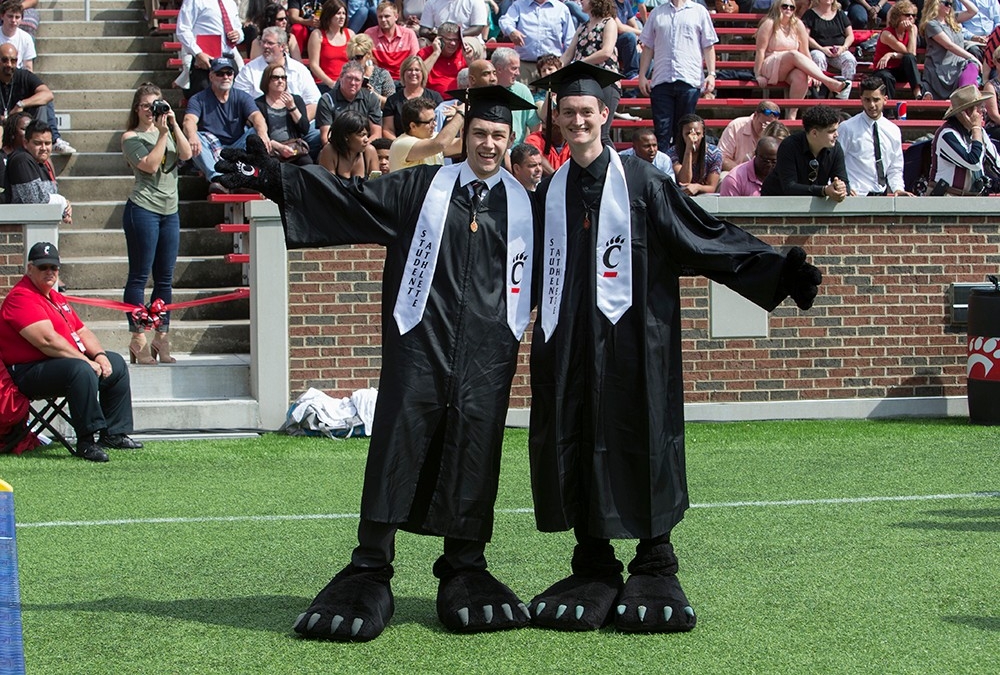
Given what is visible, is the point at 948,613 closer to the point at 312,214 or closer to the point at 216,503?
the point at 312,214

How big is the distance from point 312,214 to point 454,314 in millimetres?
684

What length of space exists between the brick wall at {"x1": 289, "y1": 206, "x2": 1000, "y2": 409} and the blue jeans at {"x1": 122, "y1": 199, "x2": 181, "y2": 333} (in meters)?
1.56

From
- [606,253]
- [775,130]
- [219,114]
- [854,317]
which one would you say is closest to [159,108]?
[219,114]

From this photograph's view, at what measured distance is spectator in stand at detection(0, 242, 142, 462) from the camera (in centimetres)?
955

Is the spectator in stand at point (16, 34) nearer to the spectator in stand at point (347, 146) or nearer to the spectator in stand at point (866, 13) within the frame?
the spectator in stand at point (347, 146)

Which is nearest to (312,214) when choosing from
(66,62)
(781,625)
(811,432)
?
(781,625)

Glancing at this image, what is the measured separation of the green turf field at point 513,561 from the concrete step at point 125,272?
2746mm

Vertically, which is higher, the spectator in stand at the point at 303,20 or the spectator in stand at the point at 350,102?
the spectator in stand at the point at 303,20

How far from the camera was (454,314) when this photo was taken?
18.1ft

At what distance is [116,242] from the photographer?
42.4 feet

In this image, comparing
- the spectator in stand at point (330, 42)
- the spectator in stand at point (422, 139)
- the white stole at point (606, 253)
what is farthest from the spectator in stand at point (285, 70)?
the white stole at point (606, 253)

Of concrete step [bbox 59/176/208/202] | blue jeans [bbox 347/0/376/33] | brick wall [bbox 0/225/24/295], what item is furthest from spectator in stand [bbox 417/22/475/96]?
brick wall [bbox 0/225/24/295]

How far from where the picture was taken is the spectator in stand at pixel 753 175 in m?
12.1

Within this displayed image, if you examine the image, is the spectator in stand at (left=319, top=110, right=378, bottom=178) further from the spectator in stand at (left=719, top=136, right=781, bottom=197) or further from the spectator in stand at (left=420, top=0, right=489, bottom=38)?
the spectator in stand at (left=420, top=0, right=489, bottom=38)
